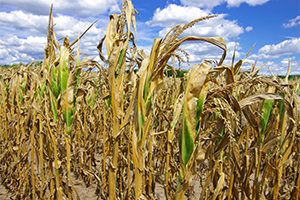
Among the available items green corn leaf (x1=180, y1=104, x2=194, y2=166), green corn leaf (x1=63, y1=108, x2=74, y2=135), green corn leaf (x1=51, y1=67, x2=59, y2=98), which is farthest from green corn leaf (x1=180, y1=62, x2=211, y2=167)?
green corn leaf (x1=51, y1=67, x2=59, y2=98)

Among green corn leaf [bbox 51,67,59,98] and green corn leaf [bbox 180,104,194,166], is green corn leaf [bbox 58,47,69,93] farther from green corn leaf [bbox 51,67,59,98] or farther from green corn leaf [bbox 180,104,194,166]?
green corn leaf [bbox 180,104,194,166]

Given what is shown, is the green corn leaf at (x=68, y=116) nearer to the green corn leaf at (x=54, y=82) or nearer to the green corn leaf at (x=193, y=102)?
the green corn leaf at (x=54, y=82)

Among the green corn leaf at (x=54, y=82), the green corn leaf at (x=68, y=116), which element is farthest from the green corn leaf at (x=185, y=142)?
the green corn leaf at (x=54, y=82)

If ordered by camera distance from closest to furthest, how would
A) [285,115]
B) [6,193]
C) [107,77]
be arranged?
[107,77]
[285,115]
[6,193]

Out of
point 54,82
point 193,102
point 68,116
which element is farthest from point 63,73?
point 193,102

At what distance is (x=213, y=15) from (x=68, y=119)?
1.36 metres

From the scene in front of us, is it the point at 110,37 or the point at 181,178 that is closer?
the point at 181,178

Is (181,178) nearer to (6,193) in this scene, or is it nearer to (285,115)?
(285,115)

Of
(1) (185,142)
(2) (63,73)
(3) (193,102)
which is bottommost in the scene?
(1) (185,142)

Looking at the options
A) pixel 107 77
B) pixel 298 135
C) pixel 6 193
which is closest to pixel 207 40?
pixel 107 77

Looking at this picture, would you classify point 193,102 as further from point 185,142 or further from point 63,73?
point 63,73

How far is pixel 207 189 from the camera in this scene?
146 cm

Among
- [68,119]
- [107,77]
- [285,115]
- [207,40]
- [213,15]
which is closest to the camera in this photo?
[213,15]

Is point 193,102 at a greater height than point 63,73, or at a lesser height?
lesser
